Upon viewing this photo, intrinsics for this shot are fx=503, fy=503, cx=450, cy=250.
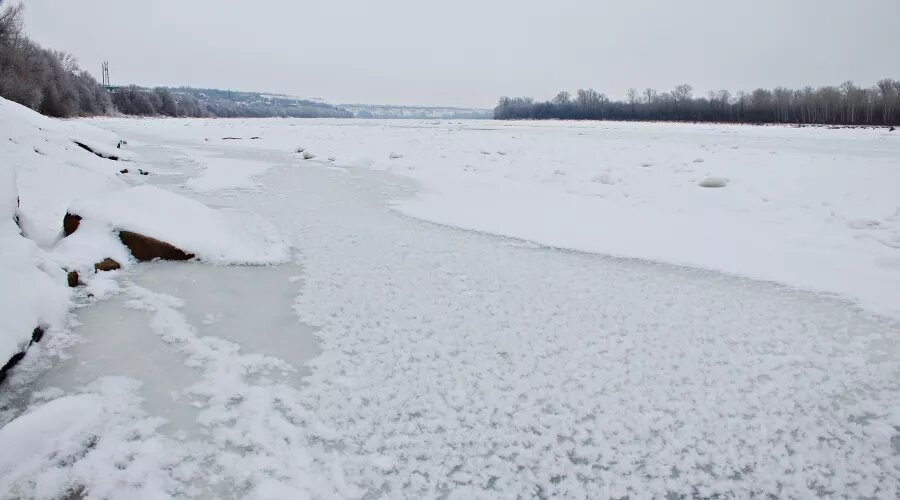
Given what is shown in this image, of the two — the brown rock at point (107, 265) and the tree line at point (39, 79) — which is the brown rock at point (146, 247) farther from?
the tree line at point (39, 79)

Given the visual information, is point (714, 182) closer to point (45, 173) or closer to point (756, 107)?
point (45, 173)

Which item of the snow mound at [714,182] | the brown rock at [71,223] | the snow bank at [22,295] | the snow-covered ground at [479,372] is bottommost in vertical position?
the snow-covered ground at [479,372]

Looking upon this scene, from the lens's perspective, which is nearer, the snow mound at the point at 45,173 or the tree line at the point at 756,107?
the snow mound at the point at 45,173

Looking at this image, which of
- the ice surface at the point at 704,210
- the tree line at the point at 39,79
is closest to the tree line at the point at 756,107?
the ice surface at the point at 704,210

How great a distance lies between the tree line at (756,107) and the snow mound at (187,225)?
6218 centimetres

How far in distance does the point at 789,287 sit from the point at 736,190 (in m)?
4.90

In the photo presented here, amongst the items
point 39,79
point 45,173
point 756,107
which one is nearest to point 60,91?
point 39,79

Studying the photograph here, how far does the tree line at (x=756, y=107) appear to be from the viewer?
171 feet

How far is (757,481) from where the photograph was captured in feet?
6.50

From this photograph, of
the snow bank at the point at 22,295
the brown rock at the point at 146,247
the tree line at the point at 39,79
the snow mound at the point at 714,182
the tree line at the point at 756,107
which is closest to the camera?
the snow bank at the point at 22,295

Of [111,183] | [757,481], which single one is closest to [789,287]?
[757,481]

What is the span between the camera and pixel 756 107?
62.2 metres

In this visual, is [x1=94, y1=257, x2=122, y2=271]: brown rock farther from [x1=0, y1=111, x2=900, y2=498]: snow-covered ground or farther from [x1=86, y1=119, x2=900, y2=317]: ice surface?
[x1=86, y1=119, x2=900, y2=317]: ice surface

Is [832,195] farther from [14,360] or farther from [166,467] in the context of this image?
[14,360]
